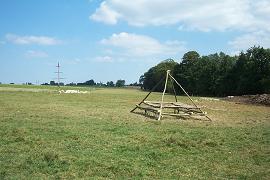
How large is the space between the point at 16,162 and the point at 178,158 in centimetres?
475

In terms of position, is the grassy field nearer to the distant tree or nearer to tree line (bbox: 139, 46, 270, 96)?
tree line (bbox: 139, 46, 270, 96)

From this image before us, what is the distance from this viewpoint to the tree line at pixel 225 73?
69.1 m

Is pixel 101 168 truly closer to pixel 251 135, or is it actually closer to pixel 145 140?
pixel 145 140

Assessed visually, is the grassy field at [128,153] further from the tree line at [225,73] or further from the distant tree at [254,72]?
the distant tree at [254,72]

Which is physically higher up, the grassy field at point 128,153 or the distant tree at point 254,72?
the distant tree at point 254,72

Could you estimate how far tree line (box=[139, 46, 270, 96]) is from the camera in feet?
227

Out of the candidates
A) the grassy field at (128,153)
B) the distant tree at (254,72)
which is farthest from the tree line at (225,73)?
the grassy field at (128,153)

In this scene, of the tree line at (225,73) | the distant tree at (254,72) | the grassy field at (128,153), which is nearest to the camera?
the grassy field at (128,153)

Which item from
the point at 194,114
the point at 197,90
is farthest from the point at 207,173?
the point at 197,90

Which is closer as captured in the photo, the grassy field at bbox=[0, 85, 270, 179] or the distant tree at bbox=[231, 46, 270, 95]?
the grassy field at bbox=[0, 85, 270, 179]

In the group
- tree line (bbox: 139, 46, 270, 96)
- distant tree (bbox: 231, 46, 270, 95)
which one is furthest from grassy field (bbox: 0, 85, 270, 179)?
distant tree (bbox: 231, 46, 270, 95)

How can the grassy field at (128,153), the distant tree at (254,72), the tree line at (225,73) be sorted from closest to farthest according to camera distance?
1. the grassy field at (128,153)
2. the distant tree at (254,72)
3. the tree line at (225,73)

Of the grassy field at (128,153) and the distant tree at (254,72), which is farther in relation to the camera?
the distant tree at (254,72)

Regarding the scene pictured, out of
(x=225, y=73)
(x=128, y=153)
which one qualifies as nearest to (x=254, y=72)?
(x=225, y=73)
